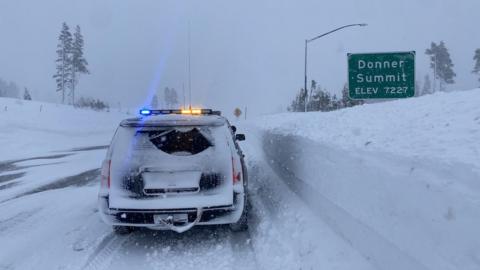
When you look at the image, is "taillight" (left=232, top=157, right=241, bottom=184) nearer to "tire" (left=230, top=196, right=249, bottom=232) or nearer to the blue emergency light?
"tire" (left=230, top=196, right=249, bottom=232)

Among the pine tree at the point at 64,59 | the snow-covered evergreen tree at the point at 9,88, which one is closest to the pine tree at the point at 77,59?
the pine tree at the point at 64,59

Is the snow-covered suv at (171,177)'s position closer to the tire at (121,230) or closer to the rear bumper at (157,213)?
the rear bumper at (157,213)

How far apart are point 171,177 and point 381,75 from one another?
25.4ft

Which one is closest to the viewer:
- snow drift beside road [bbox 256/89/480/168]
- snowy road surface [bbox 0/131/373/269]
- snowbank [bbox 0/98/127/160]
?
snow drift beside road [bbox 256/89/480/168]

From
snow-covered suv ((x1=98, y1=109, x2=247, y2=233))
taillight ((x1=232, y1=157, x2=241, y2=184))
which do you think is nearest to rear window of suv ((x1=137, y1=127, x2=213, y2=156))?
snow-covered suv ((x1=98, y1=109, x2=247, y2=233))

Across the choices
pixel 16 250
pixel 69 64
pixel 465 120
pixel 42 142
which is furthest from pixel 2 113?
pixel 69 64

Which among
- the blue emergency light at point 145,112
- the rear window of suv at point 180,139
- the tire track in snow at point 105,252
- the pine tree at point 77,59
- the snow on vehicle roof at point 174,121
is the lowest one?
the tire track in snow at point 105,252

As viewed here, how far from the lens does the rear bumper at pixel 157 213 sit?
6.16 metres

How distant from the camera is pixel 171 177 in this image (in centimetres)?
616

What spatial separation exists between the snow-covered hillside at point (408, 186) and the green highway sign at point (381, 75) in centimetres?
374

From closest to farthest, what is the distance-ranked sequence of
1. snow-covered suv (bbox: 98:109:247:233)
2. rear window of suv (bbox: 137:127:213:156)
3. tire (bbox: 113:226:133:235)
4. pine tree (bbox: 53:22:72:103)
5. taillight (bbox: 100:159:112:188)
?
1. snow-covered suv (bbox: 98:109:247:233)
2. taillight (bbox: 100:159:112:188)
3. rear window of suv (bbox: 137:127:213:156)
4. tire (bbox: 113:226:133:235)
5. pine tree (bbox: 53:22:72:103)

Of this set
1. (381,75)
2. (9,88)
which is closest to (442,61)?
(381,75)

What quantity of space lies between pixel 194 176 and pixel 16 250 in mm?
2483

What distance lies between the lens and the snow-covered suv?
6148mm
